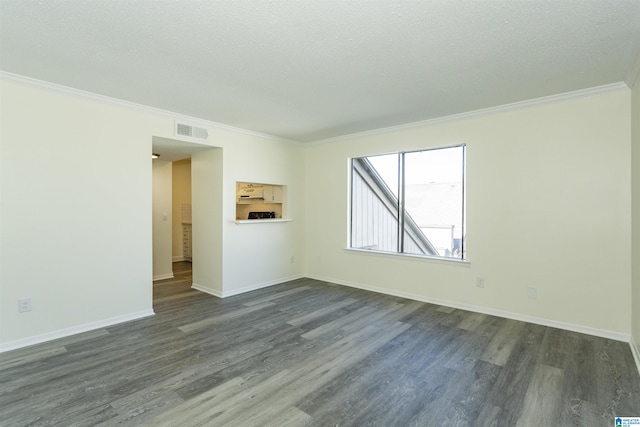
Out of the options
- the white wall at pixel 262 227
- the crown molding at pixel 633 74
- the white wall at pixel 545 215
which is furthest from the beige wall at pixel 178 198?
the crown molding at pixel 633 74

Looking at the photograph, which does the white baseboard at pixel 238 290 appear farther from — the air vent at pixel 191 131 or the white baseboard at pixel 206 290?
the air vent at pixel 191 131

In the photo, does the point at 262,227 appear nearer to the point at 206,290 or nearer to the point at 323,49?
the point at 206,290

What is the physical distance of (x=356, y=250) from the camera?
16.8 ft

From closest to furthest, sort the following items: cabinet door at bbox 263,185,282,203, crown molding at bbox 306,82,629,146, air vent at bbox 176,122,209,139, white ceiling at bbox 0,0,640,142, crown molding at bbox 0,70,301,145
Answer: white ceiling at bbox 0,0,640,142, crown molding at bbox 0,70,301,145, crown molding at bbox 306,82,629,146, air vent at bbox 176,122,209,139, cabinet door at bbox 263,185,282,203

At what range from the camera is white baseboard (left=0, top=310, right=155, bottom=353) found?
113 inches

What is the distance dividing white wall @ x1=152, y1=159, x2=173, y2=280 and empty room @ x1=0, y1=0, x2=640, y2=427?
29.7 inches

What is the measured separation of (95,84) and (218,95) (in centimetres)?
114

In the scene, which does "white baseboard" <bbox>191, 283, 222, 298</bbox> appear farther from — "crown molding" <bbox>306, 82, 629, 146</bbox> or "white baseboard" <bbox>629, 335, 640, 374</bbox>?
"white baseboard" <bbox>629, 335, 640, 374</bbox>

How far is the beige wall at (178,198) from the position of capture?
24.4ft

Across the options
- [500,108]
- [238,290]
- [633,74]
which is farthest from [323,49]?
[238,290]

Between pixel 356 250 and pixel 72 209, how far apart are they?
3.73 metres

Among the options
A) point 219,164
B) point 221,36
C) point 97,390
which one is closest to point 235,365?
point 97,390

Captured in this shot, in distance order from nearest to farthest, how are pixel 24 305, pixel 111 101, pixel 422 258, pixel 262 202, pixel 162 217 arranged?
1. pixel 24 305
2. pixel 111 101
3. pixel 422 258
4. pixel 162 217
5. pixel 262 202

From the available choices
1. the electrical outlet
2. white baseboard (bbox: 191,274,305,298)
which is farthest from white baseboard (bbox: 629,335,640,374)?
the electrical outlet
